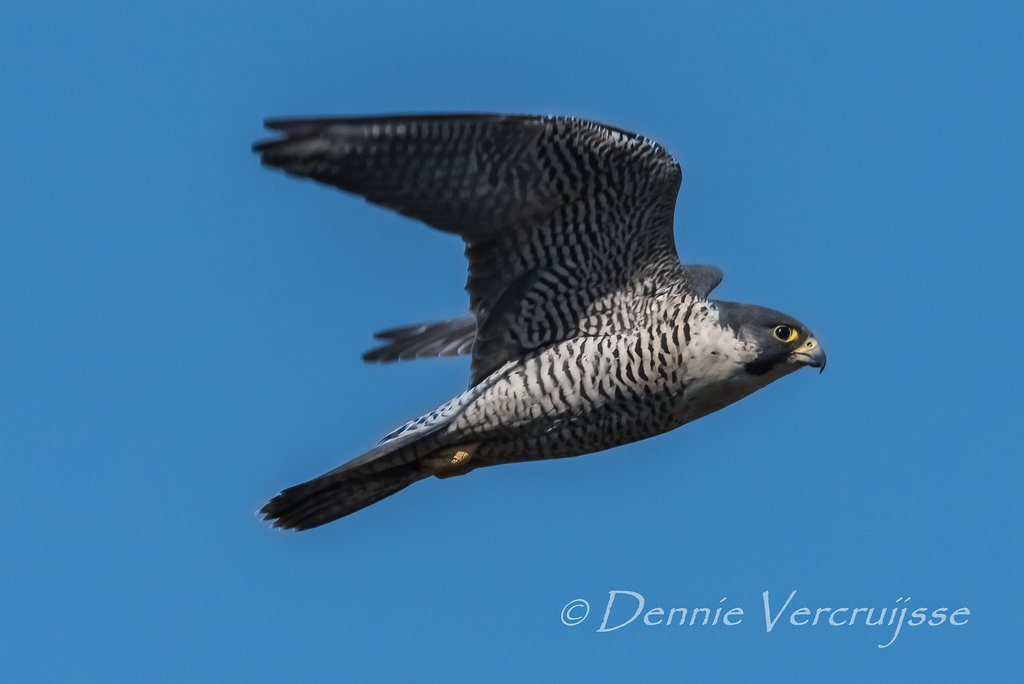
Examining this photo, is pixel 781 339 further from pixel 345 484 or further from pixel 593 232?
pixel 345 484

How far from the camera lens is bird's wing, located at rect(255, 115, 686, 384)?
8.77m

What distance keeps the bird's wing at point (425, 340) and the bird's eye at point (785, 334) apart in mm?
2724

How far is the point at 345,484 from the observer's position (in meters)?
10.1

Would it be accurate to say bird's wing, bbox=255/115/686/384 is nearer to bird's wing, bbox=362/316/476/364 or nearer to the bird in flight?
the bird in flight

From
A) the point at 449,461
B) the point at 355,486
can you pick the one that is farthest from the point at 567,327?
the point at 355,486

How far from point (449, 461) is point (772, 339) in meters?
2.16

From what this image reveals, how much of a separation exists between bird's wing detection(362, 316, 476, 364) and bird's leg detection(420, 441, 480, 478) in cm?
168

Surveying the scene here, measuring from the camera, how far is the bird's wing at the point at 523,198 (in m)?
8.77

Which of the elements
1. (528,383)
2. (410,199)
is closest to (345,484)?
(528,383)

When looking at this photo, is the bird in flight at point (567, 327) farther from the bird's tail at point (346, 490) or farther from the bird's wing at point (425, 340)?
the bird's wing at point (425, 340)

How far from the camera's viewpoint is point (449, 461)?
10.0 meters

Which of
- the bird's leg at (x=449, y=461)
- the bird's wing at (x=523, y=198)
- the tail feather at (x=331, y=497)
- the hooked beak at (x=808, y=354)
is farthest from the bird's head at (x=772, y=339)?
the tail feather at (x=331, y=497)

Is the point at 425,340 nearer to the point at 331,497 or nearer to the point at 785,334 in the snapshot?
the point at 331,497

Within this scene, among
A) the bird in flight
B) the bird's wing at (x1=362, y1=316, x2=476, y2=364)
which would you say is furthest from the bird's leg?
the bird's wing at (x1=362, y1=316, x2=476, y2=364)
